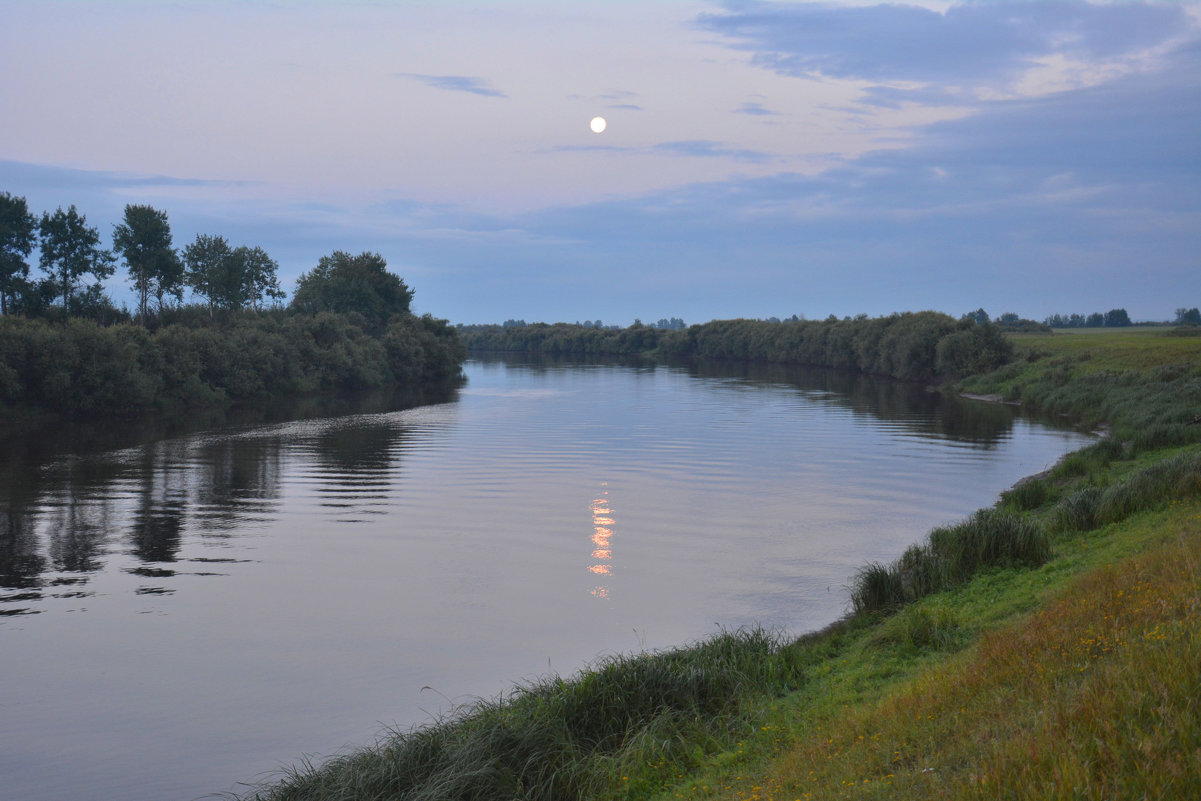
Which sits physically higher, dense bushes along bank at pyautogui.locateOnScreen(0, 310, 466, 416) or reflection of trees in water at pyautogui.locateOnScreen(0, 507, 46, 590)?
dense bushes along bank at pyautogui.locateOnScreen(0, 310, 466, 416)

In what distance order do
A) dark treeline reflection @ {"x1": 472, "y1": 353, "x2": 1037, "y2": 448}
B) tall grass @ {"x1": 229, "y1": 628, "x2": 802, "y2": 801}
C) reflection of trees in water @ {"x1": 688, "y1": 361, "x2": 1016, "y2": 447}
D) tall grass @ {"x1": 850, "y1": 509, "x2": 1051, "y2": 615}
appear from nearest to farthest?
tall grass @ {"x1": 229, "y1": 628, "x2": 802, "y2": 801} < tall grass @ {"x1": 850, "y1": 509, "x2": 1051, "y2": 615} < reflection of trees in water @ {"x1": 688, "y1": 361, "x2": 1016, "y2": 447} < dark treeline reflection @ {"x1": 472, "y1": 353, "x2": 1037, "y2": 448}

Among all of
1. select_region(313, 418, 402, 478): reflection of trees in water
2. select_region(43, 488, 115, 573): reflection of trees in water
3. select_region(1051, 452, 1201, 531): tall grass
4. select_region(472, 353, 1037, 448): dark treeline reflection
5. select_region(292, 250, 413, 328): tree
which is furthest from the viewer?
select_region(292, 250, 413, 328): tree

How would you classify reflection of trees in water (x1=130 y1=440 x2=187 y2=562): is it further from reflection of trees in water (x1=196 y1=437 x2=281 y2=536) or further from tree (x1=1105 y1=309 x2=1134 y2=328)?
tree (x1=1105 y1=309 x2=1134 y2=328)

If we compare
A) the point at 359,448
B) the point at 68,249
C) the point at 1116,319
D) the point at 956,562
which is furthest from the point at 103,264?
the point at 1116,319

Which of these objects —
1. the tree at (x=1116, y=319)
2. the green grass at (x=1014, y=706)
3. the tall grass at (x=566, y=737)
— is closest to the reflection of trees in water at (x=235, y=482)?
the tall grass at (x=566, y=737)

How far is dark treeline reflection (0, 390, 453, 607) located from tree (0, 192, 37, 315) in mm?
21787

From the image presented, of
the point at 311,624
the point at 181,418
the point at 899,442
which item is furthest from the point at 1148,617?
the point at 181,418

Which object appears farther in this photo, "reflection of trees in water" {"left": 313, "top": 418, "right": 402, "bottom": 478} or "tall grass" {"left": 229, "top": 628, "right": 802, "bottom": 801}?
"reflection of trees in water" {"left": 313, "top": 418, "right": 402, "bottom": 478}

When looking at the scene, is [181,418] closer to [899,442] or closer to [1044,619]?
[899,442]

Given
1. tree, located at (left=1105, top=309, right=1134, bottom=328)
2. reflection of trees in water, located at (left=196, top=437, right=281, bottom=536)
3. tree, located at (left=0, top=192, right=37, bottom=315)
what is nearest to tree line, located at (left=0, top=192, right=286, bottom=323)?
tree, located at (left=0, top=192, right=37, bottom=315)

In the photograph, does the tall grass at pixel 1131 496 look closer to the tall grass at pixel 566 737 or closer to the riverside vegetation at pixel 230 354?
the tall grass at pixel 566 737

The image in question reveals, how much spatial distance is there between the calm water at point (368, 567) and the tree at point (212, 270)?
166 feet

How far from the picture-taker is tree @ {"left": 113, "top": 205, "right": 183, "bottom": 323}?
242 ft

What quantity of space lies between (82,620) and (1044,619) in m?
16.3
